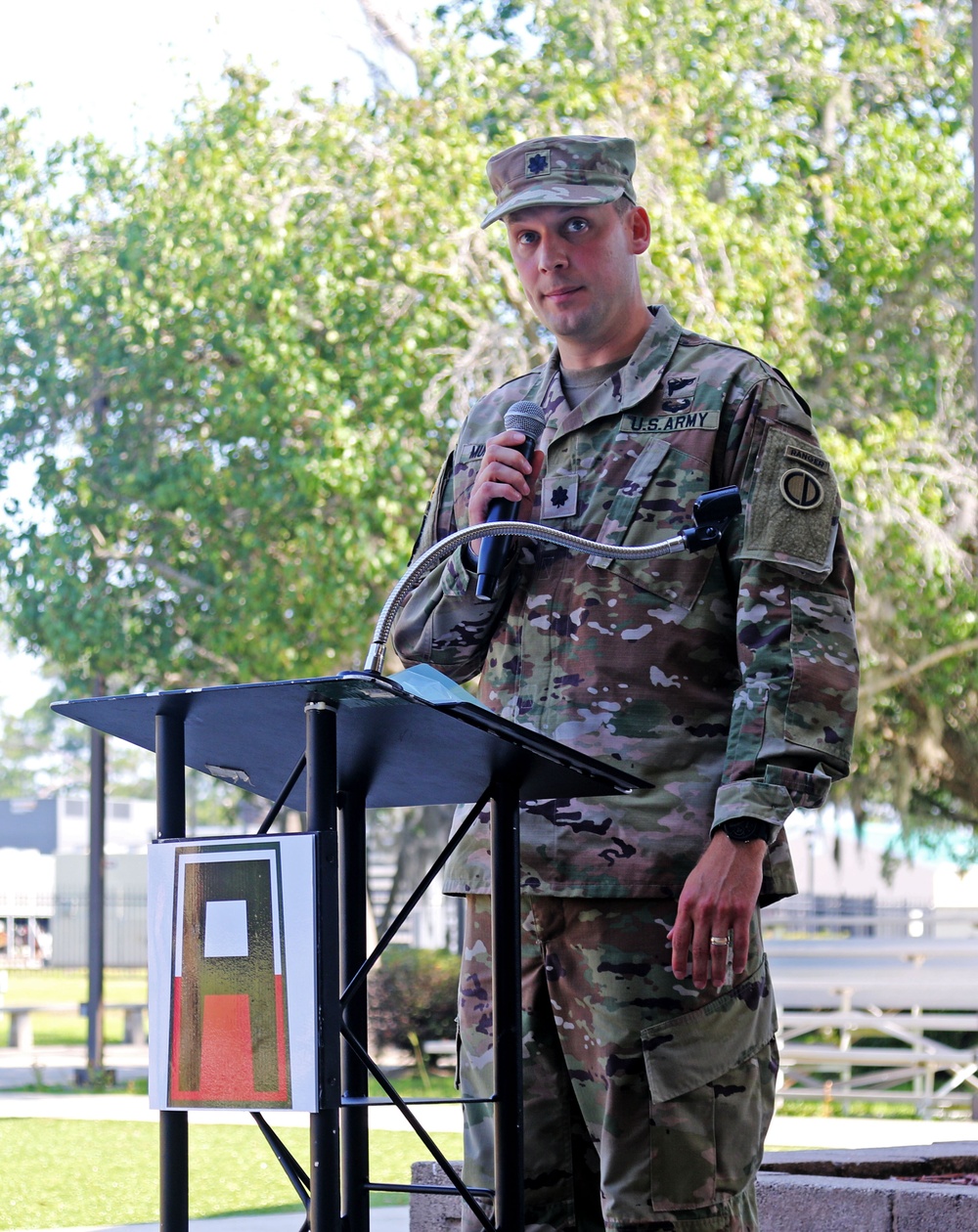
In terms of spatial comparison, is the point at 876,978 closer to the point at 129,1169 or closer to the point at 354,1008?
the point at 129,1169

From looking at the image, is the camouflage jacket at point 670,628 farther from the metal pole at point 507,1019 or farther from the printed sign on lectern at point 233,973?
the printed sign on lectern at point 233,973

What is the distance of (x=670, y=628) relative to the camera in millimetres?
2254

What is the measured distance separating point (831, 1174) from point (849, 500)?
7817 mm

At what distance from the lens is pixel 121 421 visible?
13.6m

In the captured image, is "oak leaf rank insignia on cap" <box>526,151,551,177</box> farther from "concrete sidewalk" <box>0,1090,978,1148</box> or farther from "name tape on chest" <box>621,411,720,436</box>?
"concrete sidewalk" <box>0,1090,978,1148</box>

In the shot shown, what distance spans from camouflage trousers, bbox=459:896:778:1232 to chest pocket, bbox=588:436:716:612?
0.44m

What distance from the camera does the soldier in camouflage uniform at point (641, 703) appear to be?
2.09 meters

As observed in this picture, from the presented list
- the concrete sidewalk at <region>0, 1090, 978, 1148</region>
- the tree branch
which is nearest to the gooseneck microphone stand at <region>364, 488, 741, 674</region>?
the concrete sidewalk at <region>0, 1090, 978, 1148</region>

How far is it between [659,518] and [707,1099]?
77 cm

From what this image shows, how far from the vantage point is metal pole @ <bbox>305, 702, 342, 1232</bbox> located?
5.91 feet

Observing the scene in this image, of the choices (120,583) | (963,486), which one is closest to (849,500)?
(963,486)

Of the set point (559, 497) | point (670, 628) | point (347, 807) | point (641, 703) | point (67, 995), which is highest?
point (559, 497)

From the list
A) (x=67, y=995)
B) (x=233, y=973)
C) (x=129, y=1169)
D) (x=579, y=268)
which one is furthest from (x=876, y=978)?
(x=67, y=995)

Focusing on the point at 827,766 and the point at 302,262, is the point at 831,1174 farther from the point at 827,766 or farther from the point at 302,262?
the point at 302,262
